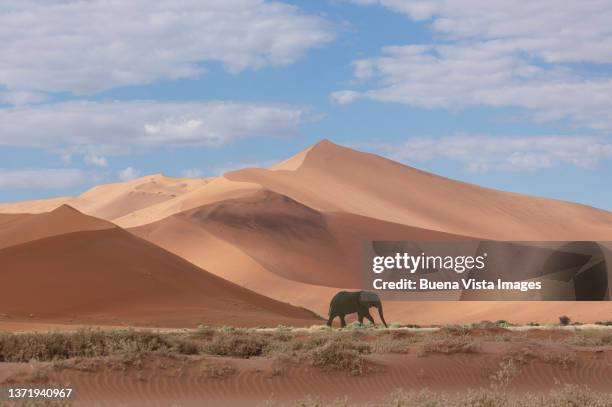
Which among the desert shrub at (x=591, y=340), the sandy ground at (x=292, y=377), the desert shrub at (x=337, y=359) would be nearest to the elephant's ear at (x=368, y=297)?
the desert shrub at (x=591, y=340)

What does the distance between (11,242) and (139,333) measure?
27.9 m

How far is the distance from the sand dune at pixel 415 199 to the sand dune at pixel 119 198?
75.7 feet

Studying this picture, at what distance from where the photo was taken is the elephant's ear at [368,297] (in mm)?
34094

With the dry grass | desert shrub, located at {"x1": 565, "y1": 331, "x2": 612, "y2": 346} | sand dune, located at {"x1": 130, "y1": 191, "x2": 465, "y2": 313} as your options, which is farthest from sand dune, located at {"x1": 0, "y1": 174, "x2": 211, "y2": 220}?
the dry grass

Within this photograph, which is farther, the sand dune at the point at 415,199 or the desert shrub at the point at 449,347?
the sand dune at the point at 415,199

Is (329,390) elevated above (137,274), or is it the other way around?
(137,274)

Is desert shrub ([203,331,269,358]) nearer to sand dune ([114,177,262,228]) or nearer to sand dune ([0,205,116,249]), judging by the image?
sand dune ([0,205,116,249])

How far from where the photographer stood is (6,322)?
1289 inches

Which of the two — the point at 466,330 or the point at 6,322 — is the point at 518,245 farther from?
the point at 6,322

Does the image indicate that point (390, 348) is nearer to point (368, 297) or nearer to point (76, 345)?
point (76, 345)

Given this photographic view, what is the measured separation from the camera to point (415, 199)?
10606 cm

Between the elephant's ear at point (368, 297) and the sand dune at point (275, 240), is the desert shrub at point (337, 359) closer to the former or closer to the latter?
the elephant's ear at point (368, 297)

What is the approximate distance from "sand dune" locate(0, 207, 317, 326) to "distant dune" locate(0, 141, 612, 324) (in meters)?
2.04

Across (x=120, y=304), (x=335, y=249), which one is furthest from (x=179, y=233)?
(x=120, y=304)
